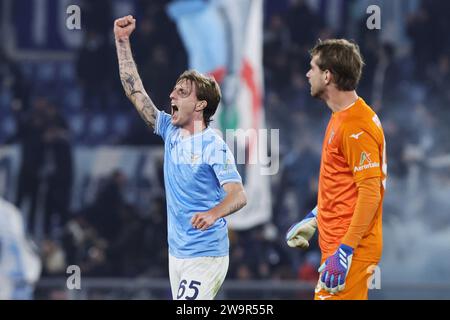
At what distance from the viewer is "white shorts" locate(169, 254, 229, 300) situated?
5688 millimetres

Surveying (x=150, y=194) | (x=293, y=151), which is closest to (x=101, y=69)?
(x=150, y=194)

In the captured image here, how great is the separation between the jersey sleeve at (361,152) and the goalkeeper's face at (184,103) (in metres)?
1.07

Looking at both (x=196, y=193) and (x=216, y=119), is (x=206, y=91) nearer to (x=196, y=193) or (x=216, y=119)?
(x=196, y=193)

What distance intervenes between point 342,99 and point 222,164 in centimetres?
81

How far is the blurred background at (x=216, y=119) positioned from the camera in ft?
42.5

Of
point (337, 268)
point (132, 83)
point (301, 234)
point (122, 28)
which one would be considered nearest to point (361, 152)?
point (337, 268)

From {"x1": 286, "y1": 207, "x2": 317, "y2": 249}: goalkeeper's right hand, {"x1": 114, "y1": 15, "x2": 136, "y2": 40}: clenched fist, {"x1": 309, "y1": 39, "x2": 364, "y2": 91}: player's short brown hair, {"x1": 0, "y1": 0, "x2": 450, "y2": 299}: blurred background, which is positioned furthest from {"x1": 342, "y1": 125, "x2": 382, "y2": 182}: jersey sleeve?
{"x1": 0, "y1": 0, "x2": 450, "y2": 299}: blurred background

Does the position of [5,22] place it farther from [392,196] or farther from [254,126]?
[392,196]

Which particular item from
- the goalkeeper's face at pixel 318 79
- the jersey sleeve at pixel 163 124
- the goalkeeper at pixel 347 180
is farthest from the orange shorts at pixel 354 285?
the jersey sleeve at pixel 163 124

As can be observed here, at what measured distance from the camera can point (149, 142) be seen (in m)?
13.4

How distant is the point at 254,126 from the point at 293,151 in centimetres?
63

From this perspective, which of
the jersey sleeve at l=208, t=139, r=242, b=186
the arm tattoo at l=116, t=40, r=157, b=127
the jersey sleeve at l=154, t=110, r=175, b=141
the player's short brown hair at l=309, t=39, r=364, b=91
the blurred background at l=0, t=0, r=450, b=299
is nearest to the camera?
the player's short brown hair at l=309, t=39, r=364, b=91

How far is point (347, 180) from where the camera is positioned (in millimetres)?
5324

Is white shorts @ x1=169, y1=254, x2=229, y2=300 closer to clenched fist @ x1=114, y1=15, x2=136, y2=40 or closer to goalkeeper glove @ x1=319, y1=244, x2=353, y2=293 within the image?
goalkeeper glove @ x1=319, y1=244, x2=353, y2=293
